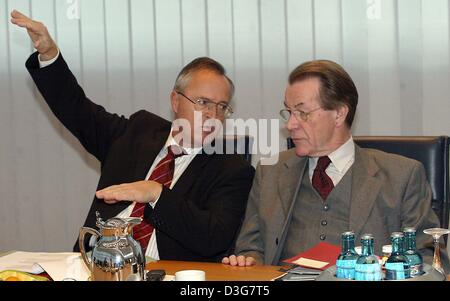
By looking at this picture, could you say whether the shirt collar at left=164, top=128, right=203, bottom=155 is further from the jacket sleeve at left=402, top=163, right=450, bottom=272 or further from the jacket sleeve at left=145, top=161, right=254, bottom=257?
the jacket sleeve at left=402, top=163, right=450, bottom=272

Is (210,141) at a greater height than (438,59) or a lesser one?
lesser

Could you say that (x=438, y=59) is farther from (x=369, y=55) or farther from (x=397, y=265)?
(x=397, y=265)

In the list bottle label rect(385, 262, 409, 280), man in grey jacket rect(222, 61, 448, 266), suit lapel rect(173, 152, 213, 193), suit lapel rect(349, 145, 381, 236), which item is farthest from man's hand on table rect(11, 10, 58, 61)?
bottle label rect(385, 262, 409, 280)

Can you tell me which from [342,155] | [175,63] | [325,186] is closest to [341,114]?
[342,155]

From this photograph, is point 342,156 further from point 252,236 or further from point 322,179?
Result: point 252,236

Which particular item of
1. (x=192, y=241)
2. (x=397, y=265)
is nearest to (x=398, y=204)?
(x=192, y=241)

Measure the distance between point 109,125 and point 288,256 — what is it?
99 cm

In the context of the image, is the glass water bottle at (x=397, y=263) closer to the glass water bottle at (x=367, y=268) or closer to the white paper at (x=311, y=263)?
the glass water bottle at (x=367, y=268)

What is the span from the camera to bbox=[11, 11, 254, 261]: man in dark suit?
2689 mm

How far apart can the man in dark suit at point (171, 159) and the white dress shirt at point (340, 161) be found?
0.33m

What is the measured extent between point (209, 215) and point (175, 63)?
5.30 feet

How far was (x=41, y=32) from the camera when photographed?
119 inches

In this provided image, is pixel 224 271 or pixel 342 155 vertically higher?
pixel 342 155

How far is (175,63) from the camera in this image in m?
4.18
